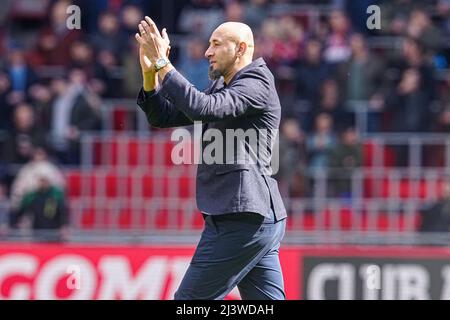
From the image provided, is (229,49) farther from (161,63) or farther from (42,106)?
(42,106)

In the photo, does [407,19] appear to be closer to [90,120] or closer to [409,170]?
[409,170]

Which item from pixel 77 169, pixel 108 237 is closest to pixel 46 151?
pixel 77 169

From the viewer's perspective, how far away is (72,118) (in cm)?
1479

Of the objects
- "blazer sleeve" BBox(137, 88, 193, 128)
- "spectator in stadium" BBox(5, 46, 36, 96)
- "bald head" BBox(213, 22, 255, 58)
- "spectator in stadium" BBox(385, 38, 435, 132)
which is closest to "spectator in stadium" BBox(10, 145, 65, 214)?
"spectator in stadium" BBox(5, 46, 36, 96)

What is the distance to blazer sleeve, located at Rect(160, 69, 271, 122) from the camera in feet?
23.0

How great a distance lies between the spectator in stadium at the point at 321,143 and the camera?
14375mm

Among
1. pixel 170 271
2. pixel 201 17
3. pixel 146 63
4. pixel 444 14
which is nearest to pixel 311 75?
pixel 201 17

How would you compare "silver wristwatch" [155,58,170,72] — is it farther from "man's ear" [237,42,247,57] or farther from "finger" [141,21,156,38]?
"man's ear" [237,42,247,57]

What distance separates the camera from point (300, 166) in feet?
46.7

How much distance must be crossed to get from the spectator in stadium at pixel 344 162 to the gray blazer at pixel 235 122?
6.77 metres

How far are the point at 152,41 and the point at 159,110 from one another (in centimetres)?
58

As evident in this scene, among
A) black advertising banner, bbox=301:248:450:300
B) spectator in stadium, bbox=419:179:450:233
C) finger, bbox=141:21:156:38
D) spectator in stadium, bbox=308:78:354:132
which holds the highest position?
finger, bbox=141:21:156:38

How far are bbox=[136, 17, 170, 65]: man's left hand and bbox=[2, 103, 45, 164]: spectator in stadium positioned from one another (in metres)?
7.34

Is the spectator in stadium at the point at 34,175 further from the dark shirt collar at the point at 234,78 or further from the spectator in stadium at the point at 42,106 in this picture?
the dark shirt collar at the point at 234,78
